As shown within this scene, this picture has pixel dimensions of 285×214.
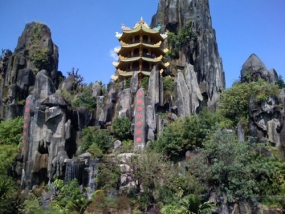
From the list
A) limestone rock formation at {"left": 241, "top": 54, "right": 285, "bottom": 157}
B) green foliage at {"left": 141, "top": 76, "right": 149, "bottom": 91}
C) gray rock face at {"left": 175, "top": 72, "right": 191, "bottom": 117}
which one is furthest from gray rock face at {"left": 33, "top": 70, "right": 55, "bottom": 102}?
limestone rock formation at {"left": 241, "top": 54, "right": 285, "bottom": 157}

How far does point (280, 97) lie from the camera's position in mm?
21141

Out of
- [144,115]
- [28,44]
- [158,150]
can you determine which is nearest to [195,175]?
[158,150]

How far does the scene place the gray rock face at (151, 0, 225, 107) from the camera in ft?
109

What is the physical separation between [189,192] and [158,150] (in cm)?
383

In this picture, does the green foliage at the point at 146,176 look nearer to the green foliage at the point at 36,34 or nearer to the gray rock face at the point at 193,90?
the gray rock face at the point at 193,90

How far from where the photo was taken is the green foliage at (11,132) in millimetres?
25594

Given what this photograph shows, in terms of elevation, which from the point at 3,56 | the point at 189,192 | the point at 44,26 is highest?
the point at 44,26

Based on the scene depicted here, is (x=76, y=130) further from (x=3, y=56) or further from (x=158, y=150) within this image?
(x=3, y=56)

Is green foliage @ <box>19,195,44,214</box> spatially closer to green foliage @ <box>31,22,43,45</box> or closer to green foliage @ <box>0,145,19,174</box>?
green foliage @ <box>0,145,19,174</box>

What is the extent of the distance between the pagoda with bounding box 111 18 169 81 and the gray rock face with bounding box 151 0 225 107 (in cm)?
393

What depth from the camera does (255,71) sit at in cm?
2931

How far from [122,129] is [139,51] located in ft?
33.7

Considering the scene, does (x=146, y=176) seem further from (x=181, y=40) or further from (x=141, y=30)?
(x=181, y=40)

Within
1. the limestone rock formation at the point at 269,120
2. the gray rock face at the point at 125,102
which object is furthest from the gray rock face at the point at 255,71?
the gray rock face at the point at 125,102
